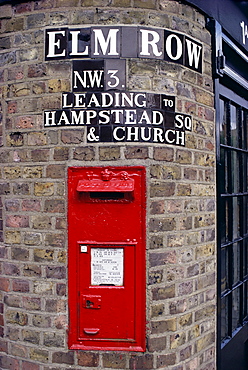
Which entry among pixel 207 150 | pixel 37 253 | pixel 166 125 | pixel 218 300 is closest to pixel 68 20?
pixel 166 125

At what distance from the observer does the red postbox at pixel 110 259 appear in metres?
2.08

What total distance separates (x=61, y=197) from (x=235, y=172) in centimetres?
187

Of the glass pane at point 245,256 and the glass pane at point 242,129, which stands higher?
the glass pane at point 242,129

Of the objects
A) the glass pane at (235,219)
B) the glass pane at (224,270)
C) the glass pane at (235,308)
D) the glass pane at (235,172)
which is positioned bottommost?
the glass pane at (235,308)

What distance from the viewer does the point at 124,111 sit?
82.8 inches

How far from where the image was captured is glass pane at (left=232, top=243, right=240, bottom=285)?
10.5 ft

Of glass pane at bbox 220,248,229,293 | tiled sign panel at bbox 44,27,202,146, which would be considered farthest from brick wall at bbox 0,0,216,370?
glass pane at bbox 220,248,229,293

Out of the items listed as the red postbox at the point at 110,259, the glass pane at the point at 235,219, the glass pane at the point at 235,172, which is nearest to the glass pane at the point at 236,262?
the glass pane at the point at 235,219

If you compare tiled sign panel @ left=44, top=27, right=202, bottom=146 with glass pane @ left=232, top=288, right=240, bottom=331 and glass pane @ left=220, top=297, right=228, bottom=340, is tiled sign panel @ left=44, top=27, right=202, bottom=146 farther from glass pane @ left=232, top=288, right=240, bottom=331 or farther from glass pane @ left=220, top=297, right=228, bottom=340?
glass pane @ left=232, top=288, right=240, bottom=331

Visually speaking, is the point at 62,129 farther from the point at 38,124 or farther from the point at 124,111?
the point at 124,111

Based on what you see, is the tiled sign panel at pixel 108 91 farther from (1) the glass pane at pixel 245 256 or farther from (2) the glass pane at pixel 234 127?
(1) the glass pane at pixel 245 256

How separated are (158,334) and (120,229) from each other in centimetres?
71

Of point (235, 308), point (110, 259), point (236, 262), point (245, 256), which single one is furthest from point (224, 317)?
point (110, 259)

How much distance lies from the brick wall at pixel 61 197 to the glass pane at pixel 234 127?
3.26 ft
